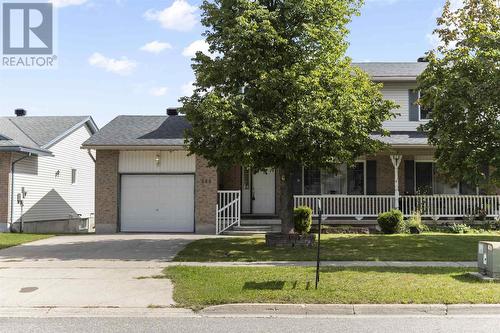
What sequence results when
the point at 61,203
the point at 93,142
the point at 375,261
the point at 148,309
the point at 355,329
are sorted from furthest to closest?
the point at 61,203, the point at 93,142, the point at 375,261, the point at 148,309, the point at 355,329

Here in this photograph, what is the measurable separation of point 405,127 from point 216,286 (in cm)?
1481

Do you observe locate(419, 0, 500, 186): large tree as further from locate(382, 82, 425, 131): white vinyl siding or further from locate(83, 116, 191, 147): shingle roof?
locate(83, 116, 191, 147): shingle roof

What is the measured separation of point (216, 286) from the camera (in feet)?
30.6

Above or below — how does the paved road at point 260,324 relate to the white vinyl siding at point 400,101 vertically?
below

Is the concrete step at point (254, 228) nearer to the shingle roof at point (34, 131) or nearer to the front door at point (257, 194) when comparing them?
the front door at point (257, 194)

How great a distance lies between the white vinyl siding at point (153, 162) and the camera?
2097cm

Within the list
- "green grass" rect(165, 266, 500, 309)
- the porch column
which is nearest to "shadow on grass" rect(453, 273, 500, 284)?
"green grass" rect(165, 266, 500, 309)

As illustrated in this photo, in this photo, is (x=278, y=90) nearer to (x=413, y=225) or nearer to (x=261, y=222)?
(x=261, y=222)

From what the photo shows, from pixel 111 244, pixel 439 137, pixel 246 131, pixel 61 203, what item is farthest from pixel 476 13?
pixel 61 203

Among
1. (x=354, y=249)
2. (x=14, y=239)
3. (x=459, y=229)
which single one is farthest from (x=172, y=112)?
(x=459, y=229)

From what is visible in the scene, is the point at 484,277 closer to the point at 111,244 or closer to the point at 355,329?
the point at 355,329

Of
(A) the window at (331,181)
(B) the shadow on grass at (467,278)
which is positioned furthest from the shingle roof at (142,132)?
(B) the shadow on grass at (467,278)

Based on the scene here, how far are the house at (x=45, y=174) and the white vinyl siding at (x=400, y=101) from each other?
1240 cm

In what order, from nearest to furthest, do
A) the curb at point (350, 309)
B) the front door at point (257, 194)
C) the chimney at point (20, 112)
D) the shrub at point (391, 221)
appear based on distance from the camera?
the curb at point (350, 309)
the shrub at point (391, 221)
the front door at point (257, 194)
the chimney at point (20, 112)
